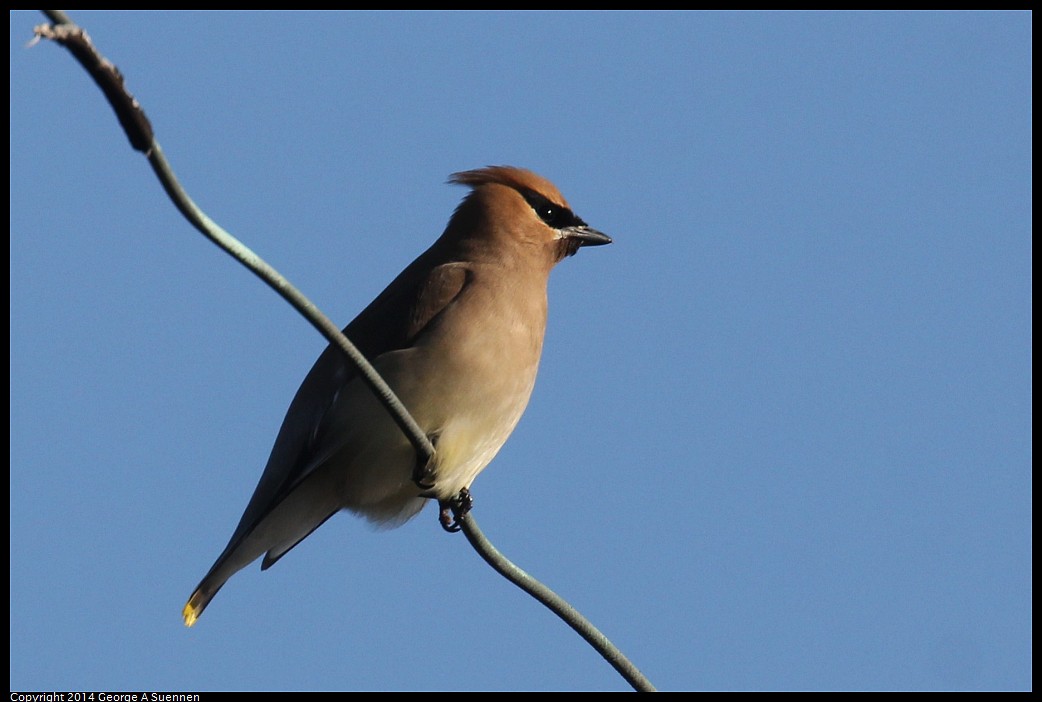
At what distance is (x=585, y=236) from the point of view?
21.4 feet

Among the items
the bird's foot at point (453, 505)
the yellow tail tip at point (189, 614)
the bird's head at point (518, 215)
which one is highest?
the bird's head at point (518, 215)

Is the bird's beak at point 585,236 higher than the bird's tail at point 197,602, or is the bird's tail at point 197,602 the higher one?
the bird's beak at point 585,236

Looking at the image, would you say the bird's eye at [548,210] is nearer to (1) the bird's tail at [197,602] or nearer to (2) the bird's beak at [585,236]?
(2) the bird's beak at [585,236]

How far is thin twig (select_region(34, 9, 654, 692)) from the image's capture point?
231cm

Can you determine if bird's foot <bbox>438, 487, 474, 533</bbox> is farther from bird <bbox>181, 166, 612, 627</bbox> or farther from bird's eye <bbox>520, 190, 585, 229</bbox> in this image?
bird's eye <bbox>520, 190, 585, 229</bbox>

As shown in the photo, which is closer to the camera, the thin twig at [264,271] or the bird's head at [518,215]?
the thin twig at [264,271]

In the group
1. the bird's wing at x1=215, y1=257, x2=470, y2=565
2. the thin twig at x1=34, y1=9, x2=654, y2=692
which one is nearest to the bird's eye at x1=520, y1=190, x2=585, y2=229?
the bird's wing at x1=215, y1=257, x2=470, y2=565

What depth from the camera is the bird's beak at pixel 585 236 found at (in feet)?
21.3

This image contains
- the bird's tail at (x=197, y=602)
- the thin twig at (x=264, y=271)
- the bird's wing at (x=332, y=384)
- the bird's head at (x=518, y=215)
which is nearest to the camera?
the thin twig at (x=264, y=271)

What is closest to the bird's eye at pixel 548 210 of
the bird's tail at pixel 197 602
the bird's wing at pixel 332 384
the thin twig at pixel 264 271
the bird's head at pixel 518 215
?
the bird's head at pixel 518 215

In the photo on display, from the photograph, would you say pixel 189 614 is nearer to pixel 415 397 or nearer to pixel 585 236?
pixel 415 397

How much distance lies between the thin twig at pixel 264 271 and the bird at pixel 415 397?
1012 mm

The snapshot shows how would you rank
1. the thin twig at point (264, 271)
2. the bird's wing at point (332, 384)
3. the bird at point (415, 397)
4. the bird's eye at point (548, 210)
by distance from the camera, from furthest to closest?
1. the bird's eye at point (548, 210)
2. the bird's wing at point (332, 384)
3. the bird at point (415, 397)
4. the thin twig at point (264, 271)
